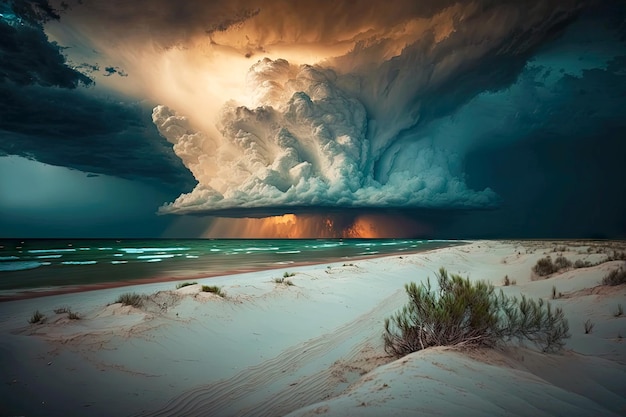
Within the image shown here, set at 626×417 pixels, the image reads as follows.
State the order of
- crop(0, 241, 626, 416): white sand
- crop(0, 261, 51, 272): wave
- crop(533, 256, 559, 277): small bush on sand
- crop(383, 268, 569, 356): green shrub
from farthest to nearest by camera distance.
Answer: crop(0, 261, 51, 272): wave < crop(533, 256, 559, 277): small bush on sand < crop(383, 268, 569, 356): green shrub < crop(0, 241, 626, 416): white sand

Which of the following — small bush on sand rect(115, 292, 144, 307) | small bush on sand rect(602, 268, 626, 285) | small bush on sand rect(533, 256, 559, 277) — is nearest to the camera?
small bush on sand rect(115, 292, 144, 307)

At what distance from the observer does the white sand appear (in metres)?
3.96

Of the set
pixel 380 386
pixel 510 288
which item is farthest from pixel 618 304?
pixel 380 386

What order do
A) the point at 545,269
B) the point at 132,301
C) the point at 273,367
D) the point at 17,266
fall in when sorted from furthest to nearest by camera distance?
the point at 17,266
the point at 545,269
the point at 132,301
the point at 273,367

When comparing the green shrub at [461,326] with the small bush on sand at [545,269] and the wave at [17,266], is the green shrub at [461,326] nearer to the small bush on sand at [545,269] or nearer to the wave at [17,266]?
the small bush on sand at [545,269]

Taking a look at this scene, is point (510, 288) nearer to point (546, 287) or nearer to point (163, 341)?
point (546, 287)

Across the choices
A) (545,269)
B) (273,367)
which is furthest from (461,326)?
(545,269)

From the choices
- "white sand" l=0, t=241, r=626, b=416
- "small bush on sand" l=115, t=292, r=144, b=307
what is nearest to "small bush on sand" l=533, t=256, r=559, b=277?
"white sand" l=0, t=241, r=626, b=416

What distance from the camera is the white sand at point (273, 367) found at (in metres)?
3.96

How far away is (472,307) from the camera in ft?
20.1

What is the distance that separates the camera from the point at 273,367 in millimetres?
6750

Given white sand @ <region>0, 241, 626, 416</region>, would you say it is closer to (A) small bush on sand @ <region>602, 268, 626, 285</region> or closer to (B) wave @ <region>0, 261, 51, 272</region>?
(A) small bush on sand @ <region>602, 268, 626, 285</region>

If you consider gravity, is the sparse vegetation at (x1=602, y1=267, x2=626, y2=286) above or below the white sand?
above

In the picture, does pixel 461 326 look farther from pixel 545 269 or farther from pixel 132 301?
pixel 545 269
